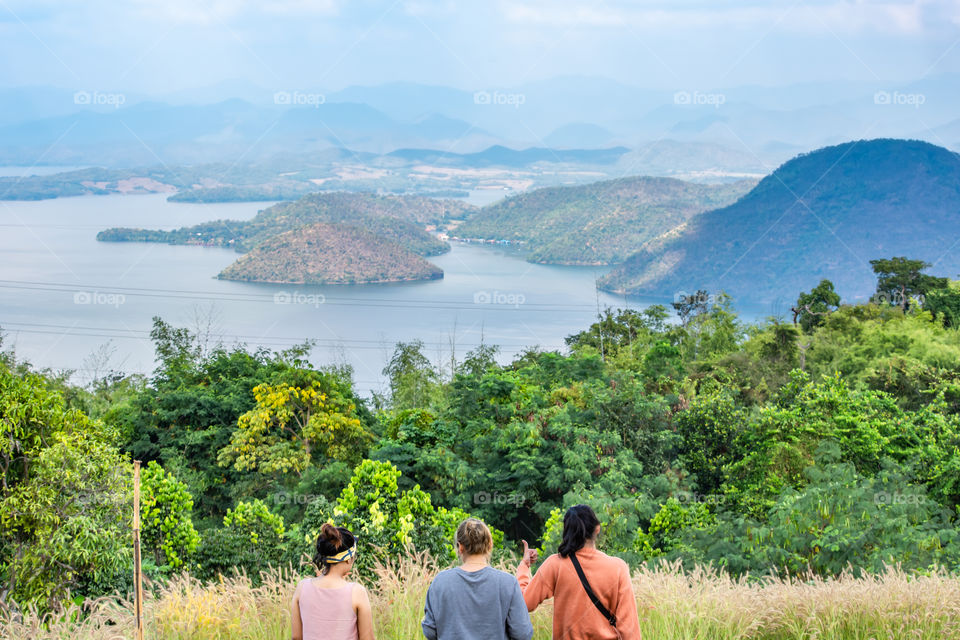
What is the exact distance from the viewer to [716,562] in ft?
23.0

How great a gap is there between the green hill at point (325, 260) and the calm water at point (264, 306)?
1.46 metres

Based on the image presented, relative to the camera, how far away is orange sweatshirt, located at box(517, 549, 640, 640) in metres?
3.16

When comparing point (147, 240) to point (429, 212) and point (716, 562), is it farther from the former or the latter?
point (716, 562)

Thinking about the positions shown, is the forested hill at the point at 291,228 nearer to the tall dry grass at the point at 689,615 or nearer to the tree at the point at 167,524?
the tree at the point at 167,524

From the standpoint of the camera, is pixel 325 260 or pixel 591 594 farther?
pixel 325 260

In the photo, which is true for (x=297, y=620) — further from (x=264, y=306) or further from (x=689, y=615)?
(x=264, y=306)

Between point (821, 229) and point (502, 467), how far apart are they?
99767mm

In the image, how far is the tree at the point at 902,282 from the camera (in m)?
32.8

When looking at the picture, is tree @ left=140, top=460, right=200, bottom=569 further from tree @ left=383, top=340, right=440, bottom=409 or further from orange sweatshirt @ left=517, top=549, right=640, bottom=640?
tree @ left=383, top=340, right=440, bottom=409

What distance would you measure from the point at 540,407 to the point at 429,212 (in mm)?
132402

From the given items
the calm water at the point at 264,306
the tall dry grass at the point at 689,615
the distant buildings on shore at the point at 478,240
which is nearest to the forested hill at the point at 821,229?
the calm water at the point at 264,306

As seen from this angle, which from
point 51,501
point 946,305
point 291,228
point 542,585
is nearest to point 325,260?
point 291,228

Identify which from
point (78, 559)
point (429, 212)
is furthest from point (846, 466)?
point (429, 212)

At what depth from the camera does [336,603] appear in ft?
10.6
